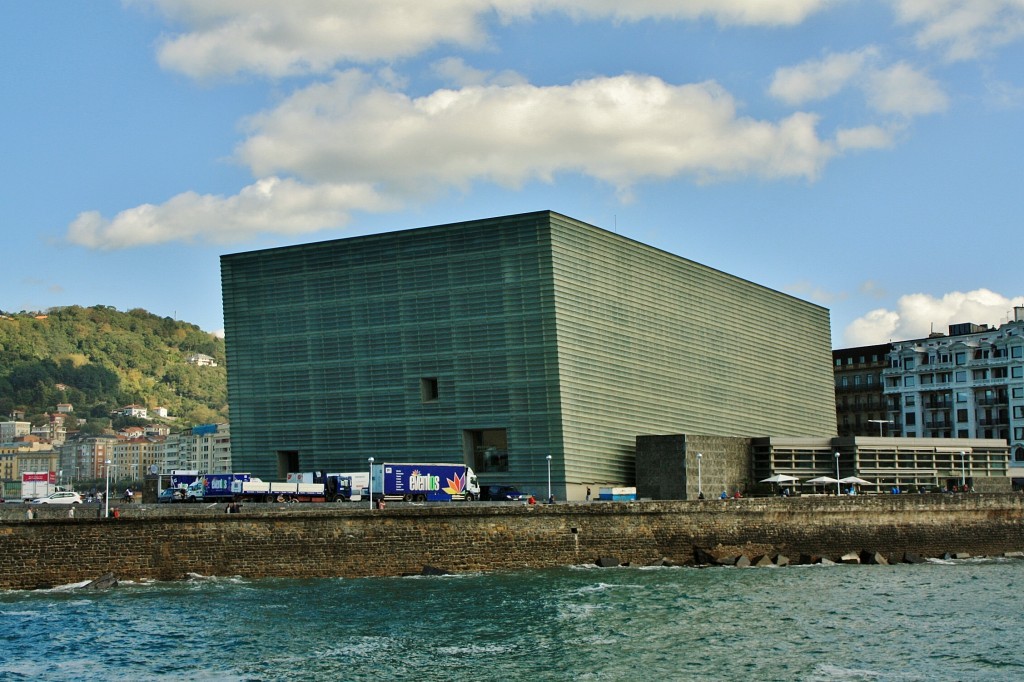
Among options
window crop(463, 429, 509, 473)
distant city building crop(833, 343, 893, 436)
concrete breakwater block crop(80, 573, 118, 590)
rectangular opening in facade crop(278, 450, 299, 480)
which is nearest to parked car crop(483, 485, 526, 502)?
window crop(463, 429, 509, 473)

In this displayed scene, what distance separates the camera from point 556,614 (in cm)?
4269

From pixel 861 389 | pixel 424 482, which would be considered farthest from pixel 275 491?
pixel 861 389

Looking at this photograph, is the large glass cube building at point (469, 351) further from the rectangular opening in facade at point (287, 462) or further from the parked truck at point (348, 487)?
the parked truck at point (348, 487)

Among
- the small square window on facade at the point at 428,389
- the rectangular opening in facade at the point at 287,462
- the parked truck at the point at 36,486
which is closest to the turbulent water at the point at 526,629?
the small square window on facade at the point at 428,389

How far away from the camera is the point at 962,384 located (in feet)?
415

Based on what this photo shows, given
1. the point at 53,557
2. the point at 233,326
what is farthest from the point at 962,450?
the point at 53,557

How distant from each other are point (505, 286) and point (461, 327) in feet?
13.9

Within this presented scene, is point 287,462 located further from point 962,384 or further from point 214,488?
point 962,384

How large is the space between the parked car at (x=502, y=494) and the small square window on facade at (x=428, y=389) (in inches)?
343

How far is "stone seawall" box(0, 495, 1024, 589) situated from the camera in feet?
169

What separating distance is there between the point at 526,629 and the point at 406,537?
51.0ft

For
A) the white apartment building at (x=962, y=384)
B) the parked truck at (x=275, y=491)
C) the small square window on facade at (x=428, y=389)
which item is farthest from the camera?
the white apartment building at (x=962, y=384)

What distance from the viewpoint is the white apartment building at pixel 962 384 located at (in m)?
122

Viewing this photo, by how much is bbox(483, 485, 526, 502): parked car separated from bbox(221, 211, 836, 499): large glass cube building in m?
2.76
